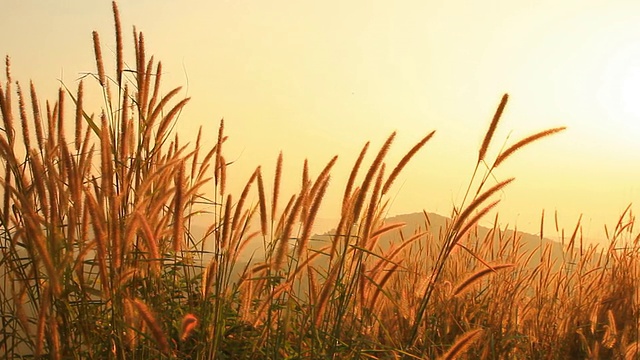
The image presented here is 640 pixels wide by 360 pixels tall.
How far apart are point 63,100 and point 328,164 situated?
979mm

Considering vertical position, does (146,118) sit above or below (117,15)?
below

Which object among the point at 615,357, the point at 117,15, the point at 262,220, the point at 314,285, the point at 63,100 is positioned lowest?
the point at 615,357

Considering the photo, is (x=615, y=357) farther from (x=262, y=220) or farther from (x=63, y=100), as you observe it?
(x=63, y=100)

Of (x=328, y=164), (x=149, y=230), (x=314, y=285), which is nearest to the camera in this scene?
(x=149, y=230)

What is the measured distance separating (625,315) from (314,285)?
2436mm

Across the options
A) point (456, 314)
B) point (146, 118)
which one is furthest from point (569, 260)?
point (146, 118)

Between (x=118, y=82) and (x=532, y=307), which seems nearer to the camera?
(x=118, y=82)

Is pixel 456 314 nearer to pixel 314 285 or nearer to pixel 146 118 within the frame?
pixel 314 285

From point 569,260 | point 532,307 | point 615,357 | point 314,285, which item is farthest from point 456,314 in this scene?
point 314,285

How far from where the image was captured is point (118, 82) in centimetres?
264

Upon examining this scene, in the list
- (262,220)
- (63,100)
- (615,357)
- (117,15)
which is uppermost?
(117,15)

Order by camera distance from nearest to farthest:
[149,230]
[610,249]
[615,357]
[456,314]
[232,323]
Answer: [149,230] → [232,323] → [615,357] → [456,314] → [610,249]

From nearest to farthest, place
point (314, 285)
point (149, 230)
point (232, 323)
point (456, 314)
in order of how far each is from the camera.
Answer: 1. point (149, 230)
2. point (314, 285)
3. point (232, 323)
4. point (456, 314)

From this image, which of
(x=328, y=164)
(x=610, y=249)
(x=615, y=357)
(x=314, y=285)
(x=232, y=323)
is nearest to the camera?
(x=328, y=164)
